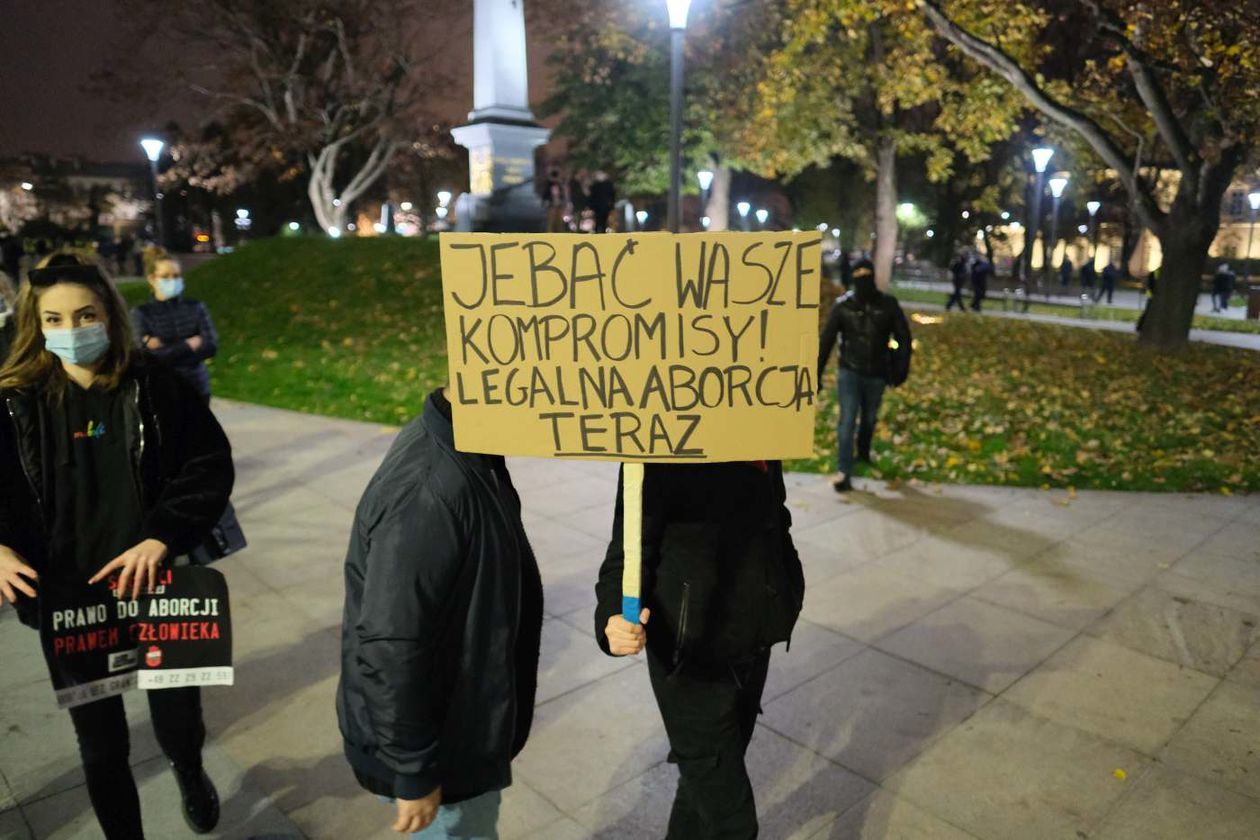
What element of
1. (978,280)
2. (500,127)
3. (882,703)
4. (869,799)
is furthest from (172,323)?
(978,280)

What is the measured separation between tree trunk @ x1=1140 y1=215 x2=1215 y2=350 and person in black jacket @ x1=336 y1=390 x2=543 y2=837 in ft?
53.5

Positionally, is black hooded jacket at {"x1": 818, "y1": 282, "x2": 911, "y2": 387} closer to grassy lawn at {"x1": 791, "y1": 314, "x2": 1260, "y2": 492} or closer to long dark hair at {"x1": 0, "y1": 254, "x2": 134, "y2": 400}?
grassy lawn at {"x1": 791, "y1": 314, "x2": 1260, "y2": 492}

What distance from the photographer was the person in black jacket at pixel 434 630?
2.00 m

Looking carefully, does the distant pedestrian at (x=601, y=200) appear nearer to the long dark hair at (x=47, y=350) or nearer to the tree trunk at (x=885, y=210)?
the tree trunk at (x=885, y=210)

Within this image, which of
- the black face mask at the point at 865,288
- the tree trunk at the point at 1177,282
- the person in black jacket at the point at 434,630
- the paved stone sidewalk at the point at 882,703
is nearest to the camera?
the person in black jacket at the point at 434,630

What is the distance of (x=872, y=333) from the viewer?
23.1 feet

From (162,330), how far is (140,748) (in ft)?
10.9

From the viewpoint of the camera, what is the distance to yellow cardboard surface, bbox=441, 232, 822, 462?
85.7 inches

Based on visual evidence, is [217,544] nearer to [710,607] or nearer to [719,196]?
[710,607]

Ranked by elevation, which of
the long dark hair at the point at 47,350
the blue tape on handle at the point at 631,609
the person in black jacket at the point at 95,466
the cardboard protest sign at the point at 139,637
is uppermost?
the long dark hair at the point at 47,350

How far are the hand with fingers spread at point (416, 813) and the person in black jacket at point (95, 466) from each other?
118cm

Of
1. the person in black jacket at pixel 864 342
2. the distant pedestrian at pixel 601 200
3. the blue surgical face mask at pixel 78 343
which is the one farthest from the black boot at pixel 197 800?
the distant pedestrian at pixel 601 200

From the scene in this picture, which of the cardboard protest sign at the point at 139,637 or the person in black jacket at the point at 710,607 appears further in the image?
the cardboard protest sign at the point at 139,637

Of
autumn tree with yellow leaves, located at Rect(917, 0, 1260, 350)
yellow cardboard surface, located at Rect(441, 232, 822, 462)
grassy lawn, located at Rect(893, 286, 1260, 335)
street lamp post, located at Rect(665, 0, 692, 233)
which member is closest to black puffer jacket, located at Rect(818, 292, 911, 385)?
street lamp post, located at Rect(665, 0, 692, 233)
